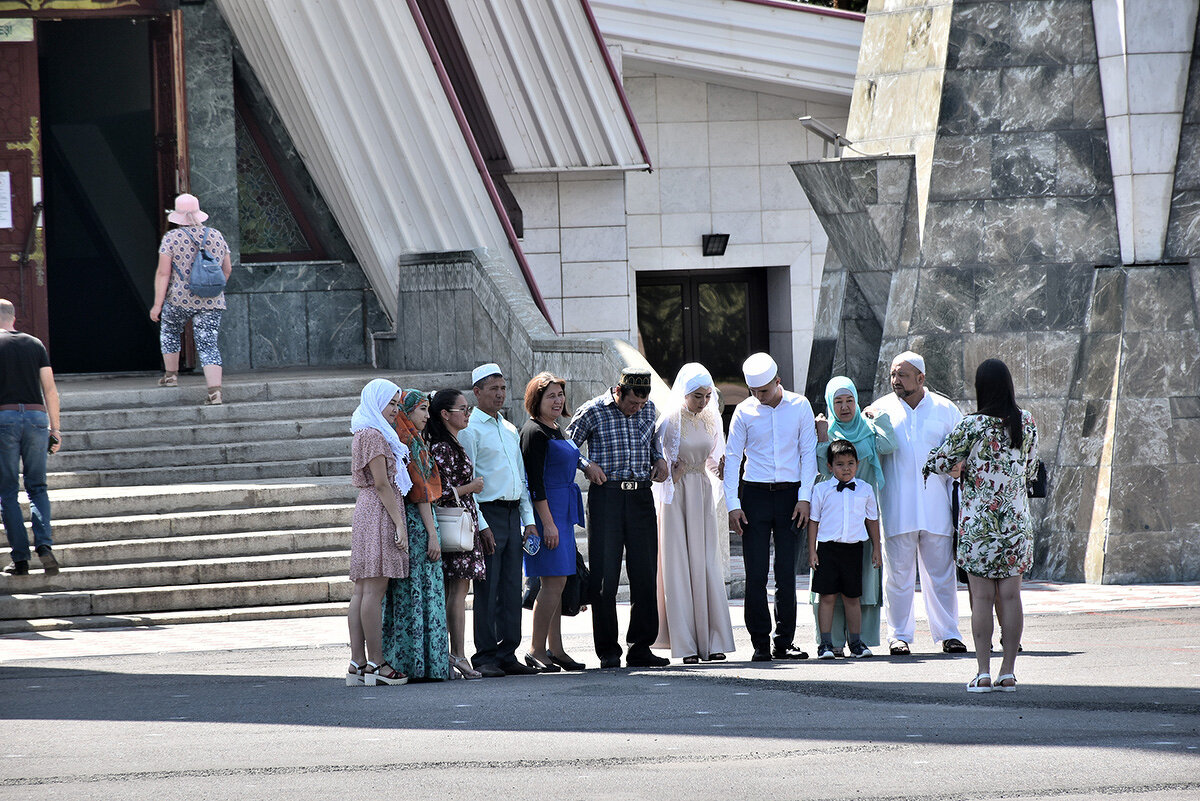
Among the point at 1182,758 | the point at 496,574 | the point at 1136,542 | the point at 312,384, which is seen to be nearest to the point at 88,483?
the point at 312,384

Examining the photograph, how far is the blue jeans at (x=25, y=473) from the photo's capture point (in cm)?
1041

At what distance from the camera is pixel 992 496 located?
7480mm

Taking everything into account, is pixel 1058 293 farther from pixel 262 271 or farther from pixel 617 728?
pixel 262 271

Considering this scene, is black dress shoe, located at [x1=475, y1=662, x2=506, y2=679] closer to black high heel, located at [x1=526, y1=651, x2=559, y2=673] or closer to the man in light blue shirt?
the man in light blue shirt

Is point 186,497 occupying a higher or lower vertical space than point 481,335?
lower

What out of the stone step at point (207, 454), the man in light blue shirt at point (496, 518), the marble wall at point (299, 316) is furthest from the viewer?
the marble wall at point (299, 316)

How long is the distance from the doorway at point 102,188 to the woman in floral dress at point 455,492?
9.02 m

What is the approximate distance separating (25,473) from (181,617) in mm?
1350

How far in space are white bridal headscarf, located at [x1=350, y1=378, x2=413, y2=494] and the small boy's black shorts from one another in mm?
2283

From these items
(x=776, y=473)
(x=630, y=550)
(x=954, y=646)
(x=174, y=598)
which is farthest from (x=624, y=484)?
(x=174, y=598)

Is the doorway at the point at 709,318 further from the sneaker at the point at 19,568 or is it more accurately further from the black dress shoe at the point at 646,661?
the black dress shoe at the point at 646,661

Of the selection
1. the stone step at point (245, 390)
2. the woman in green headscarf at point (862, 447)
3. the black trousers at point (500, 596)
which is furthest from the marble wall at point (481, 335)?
the black trousers at point (500, 596)

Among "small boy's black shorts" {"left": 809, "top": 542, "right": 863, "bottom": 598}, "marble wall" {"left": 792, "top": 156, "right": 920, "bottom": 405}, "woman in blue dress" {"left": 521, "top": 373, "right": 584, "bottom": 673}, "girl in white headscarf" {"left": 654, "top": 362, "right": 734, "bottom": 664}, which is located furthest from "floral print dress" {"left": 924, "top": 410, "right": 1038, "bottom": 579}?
"marble wall" {"left": 792, "top": 156, "right": 920, "bottom": 405}

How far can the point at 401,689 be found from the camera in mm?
7934
